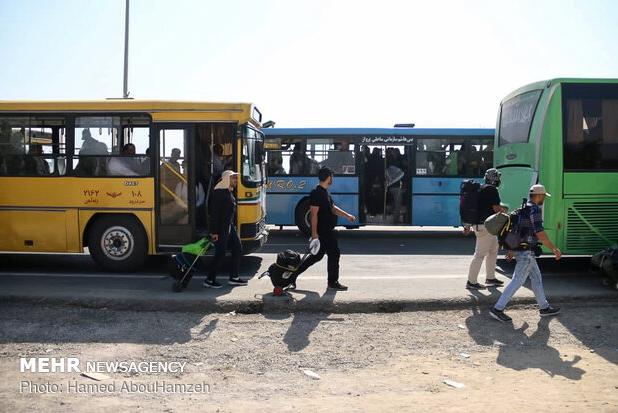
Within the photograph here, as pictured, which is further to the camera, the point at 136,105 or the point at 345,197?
the point at 345,197

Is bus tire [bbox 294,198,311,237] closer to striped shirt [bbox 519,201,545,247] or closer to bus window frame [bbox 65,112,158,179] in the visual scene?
bus window frame [bbox 65,112,158,179]

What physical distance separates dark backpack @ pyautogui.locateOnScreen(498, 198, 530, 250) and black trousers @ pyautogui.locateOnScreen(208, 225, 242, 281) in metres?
3.80

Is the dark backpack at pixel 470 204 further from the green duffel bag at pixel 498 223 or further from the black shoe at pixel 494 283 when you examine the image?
the green duffel bag at pixel 498 223

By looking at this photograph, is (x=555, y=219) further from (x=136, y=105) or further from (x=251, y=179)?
(x=136, y=105)

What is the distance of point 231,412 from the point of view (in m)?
4.58

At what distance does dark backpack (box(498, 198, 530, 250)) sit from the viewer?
7.08m

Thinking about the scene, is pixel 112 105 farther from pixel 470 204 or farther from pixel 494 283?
pixel 494 283

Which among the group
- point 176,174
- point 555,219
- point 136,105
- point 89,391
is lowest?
point 89,391

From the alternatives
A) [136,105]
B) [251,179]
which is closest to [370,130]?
[251,179]

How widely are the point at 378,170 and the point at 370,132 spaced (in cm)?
103

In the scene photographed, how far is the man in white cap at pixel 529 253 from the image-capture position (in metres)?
7.05

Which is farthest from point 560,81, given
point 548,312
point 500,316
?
point 500,316

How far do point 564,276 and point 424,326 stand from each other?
390 centimetres

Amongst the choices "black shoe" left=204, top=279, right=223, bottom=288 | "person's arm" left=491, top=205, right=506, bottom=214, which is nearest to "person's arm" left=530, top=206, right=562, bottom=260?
"person's arm" left=491, top=205, right=506, bottom=214
